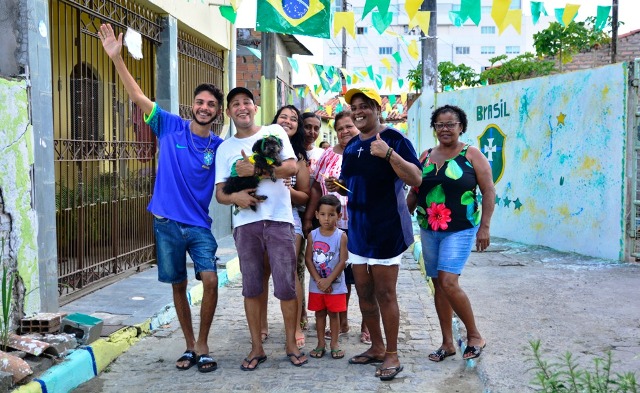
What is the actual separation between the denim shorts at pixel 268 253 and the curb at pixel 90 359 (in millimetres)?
1163

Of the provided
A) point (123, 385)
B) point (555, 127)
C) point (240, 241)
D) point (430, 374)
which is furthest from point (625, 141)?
point (123, 385)

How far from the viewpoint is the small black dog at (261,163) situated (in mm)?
4668

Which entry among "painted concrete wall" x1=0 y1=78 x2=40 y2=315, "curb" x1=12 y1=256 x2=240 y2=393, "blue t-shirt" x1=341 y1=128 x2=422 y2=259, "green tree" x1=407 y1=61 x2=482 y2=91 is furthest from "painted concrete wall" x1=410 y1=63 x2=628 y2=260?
"green tree" x1=407 y1=61 x2=482 y2=91

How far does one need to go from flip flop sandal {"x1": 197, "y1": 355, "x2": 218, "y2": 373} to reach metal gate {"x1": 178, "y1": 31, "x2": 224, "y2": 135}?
4.93 m

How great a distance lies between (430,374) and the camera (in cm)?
471

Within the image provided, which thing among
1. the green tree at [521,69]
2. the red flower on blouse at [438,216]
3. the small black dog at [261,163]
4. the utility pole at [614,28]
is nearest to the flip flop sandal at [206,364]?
the small black dog at [261,163]

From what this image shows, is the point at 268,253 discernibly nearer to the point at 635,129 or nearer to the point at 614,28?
the point at 635,129

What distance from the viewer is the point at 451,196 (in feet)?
16.0

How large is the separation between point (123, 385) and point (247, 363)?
0.84 meters

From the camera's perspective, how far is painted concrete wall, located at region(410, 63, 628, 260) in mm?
8641

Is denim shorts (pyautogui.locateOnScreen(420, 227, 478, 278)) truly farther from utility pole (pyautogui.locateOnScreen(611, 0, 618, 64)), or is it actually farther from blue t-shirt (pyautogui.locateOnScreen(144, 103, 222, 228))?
utility pole (pyautogui.locateOnScreen(611, 0, 618, 64))

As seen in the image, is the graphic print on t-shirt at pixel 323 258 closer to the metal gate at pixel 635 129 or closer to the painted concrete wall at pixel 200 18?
the painted concrete wall at pixel 200 18

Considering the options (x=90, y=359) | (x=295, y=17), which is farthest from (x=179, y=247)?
(x=295, y=17)

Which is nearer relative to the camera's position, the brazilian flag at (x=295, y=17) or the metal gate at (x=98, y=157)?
the metal gate at (x=98, y=157)
